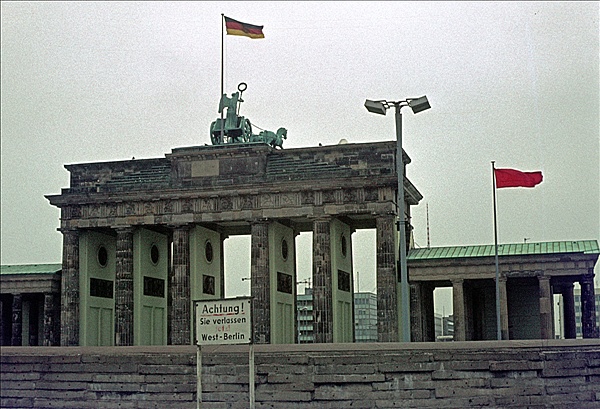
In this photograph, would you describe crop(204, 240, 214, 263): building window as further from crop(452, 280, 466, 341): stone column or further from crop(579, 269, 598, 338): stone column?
crop(579, 269, 598, 338): stone column

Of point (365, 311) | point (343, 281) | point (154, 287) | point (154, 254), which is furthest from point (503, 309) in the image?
point (365, 311)

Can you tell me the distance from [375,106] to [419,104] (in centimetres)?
163

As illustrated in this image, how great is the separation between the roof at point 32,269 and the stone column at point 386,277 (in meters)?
23.5

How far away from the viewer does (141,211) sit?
62406mm

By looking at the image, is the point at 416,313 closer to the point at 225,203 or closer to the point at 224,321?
the point at 225,203

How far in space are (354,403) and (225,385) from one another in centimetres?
412

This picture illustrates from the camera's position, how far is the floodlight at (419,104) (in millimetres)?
33688

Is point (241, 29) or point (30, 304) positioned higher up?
point (241, 29)

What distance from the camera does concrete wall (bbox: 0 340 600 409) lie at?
28234 mm

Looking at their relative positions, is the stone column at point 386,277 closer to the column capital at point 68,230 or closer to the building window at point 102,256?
the building window at point 102,256

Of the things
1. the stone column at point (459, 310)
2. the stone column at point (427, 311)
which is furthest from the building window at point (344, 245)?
the stone column at point (459, 310)

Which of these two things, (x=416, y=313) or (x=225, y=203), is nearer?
(x=225, y=203)

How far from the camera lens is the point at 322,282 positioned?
5875 cm

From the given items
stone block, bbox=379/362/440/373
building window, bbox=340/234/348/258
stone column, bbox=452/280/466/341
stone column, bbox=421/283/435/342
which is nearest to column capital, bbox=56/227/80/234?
Result: building window, bbox=340/234/348/258
